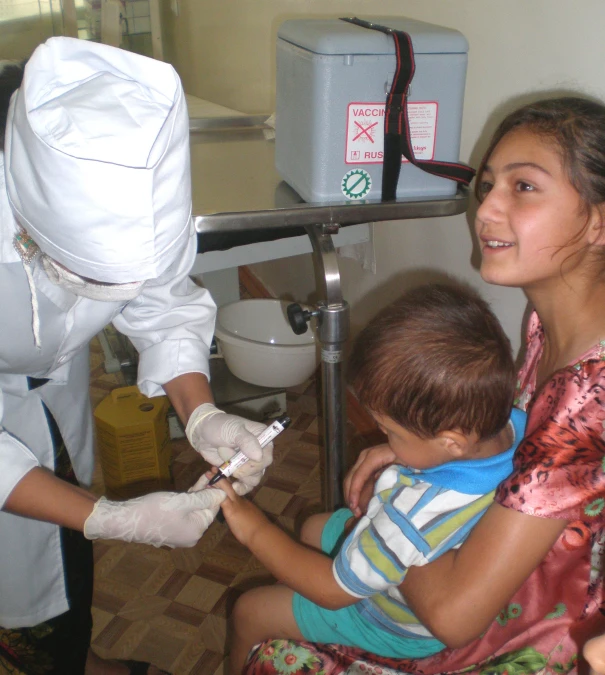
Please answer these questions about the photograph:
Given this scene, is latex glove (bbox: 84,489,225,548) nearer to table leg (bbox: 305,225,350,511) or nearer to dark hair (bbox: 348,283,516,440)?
dark hair (bbox: 348,283,516,440)

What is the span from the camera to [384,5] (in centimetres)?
181

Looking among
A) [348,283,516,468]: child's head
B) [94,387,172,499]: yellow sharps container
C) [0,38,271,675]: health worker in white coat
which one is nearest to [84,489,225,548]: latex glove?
[0,38,271,675]: health worker in white coat

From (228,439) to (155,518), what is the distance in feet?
0.57

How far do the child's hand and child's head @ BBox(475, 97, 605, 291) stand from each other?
1.63ft

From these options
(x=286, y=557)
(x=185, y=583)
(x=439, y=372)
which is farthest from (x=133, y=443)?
(x=439, y=372)

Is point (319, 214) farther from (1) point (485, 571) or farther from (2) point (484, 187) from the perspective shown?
(1) point (485, 571)

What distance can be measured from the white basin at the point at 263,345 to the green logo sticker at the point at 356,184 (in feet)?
3.04

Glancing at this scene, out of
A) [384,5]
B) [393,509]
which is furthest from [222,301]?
[393,509]

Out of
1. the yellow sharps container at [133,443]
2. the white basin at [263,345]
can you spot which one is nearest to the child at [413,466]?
the yellow sharps container at [133,443]

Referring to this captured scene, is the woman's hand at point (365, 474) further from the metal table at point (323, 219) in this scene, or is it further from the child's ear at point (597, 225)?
the child's ear at point (597, 225)

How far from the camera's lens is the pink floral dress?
2.56ft

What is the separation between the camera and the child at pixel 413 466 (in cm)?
87

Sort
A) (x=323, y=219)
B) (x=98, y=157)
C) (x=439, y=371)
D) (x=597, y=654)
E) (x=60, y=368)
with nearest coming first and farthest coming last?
(x=597, y=654)
(x=98, y=157)
(x=439, y=371)
(x=60, y=368)
(x=323, y=219)

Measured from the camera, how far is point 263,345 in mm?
2135
